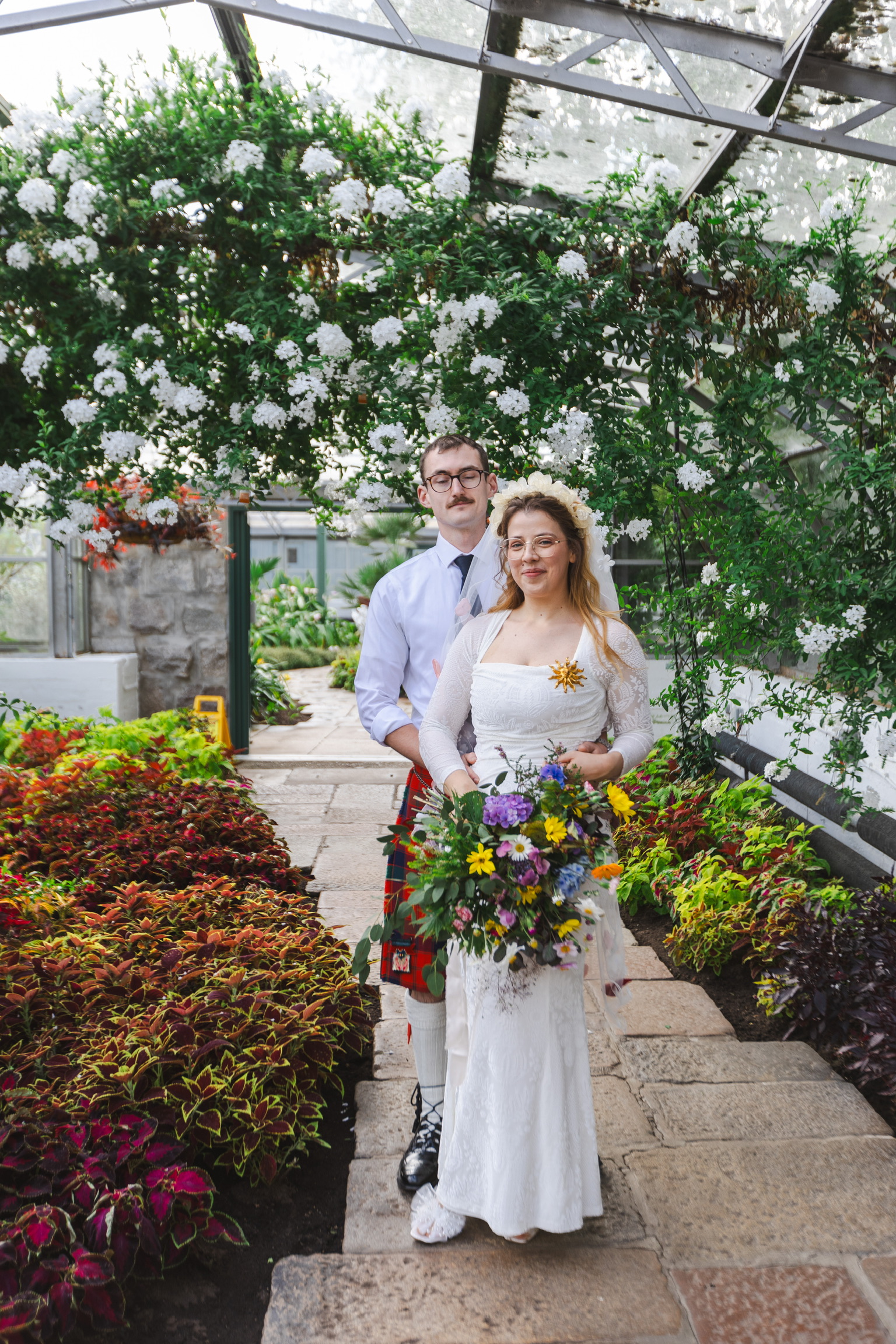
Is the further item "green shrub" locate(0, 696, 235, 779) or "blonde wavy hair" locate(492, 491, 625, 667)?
"green shrub" locate(0, 696, 235, 779)

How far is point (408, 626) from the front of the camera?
246cm

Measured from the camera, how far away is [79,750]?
5035 mm

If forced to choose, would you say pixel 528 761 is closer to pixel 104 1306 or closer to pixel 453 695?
pixel 453 695

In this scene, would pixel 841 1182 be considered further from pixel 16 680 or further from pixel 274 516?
pixel 274 516

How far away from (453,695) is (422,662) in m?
0.29

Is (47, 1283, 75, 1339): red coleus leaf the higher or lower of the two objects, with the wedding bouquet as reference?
lower

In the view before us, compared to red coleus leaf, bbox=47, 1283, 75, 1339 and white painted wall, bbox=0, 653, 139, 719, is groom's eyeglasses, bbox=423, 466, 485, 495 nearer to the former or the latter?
red coleus leaf, bbox=47, 1283, 75, 1339

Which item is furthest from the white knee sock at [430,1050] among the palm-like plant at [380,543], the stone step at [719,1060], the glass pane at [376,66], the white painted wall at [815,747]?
the palm-like plant at [380,543]

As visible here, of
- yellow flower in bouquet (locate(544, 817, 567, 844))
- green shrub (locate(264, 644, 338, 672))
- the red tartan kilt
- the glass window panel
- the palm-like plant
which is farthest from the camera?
the palm-like plant

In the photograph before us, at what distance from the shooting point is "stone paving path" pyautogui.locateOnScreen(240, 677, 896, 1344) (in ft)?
5.77

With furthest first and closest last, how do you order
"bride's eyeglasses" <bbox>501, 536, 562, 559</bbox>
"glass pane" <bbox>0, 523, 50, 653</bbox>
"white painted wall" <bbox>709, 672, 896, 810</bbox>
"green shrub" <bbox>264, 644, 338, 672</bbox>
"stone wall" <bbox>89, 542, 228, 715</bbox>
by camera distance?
"green shrub" <bbox>264, 644, 338, 672</bbox>, "stone wall" <bbox>89, 542, 228, 715</bbox>, "glass pane" <bbox>0, 523, 50, 653</bbox>, "white painted wall" <bbox>709, 672, 896, 810</bbox>, "bride's eyeglasses" <bbox>501, 536, 562, 559</bbox>

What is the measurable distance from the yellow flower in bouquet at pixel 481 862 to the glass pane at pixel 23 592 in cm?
546

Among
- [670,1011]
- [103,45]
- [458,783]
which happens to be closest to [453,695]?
[458,783]

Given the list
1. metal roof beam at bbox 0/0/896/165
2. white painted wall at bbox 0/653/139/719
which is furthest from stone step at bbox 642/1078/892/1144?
white painted wall at bbox 0/653/139/719
